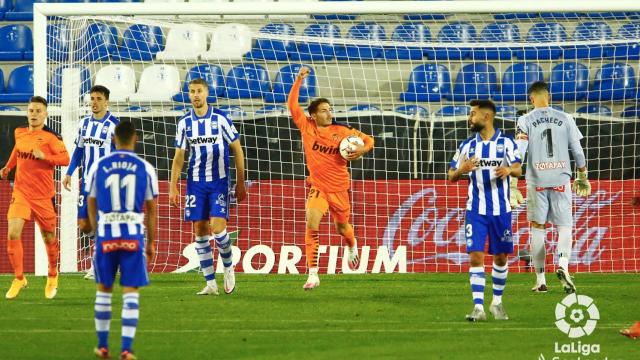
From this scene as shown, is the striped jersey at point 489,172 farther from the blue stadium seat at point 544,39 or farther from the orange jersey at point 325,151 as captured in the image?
the blue stadium seat at point 544,39

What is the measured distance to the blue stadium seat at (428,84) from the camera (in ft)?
54.7

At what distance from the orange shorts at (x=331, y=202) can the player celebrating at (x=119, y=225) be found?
5.01 m

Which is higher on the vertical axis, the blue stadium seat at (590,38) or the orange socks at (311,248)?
the blue stadium seat at (590,38)

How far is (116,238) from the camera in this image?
7566 millimetres

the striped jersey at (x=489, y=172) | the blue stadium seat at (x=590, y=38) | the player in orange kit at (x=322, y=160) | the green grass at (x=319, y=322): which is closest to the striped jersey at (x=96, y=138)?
the green grass at (x=319, y=322)

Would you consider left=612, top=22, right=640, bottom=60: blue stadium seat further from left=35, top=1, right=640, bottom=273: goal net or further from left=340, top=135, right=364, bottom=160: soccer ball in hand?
left=340, top=135, right=364, bottom=160: soccer ball in hand

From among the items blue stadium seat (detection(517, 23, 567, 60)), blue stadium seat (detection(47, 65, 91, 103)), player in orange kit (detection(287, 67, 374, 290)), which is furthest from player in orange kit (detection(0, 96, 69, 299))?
blue stadium seat (detection(517, 23, 567, 60))

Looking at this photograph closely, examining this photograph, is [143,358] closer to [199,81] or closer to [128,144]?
[128,144]

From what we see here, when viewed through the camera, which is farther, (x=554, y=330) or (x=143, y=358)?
(x=554, y=330)

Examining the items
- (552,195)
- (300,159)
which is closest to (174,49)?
(300,159)

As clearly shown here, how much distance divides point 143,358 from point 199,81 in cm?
441

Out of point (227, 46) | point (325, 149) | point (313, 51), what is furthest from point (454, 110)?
point (325, 149)

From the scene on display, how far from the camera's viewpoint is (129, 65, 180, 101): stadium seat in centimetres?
1680

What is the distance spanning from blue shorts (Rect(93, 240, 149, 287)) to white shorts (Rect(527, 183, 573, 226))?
5793 millimetres
